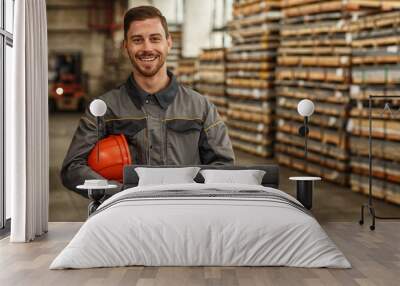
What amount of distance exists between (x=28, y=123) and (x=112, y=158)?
1196 millimetres

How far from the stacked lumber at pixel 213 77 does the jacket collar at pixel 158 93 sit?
0.32 metres

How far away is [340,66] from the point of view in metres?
8.88

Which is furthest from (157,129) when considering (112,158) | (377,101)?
(377,101)

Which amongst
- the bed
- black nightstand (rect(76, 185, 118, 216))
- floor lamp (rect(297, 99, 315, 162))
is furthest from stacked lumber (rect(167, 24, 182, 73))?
the bed

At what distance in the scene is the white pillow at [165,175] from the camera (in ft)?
24.5

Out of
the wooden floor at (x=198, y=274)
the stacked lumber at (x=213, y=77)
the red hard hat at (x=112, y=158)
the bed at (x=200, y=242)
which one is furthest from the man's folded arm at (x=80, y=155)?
the bed at (x=200, y=242)

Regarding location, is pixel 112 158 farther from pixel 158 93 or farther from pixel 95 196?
pixel 158 93

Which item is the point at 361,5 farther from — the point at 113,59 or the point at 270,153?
the point at 113,59

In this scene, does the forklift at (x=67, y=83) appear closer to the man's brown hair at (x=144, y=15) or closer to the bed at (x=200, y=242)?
the man's brown hair at (x=144, y=15)

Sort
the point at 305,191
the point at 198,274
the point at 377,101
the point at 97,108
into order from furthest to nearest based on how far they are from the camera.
Answer: the point at 377,101 < the point at 97,108 < the point at 305,191 < the point at 198,274

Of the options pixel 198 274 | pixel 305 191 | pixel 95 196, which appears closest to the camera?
pixel 198 274

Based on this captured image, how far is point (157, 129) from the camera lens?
26.4 ft

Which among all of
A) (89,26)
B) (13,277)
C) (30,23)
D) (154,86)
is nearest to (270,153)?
(154,86)

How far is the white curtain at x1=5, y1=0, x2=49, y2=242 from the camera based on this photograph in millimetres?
6914
